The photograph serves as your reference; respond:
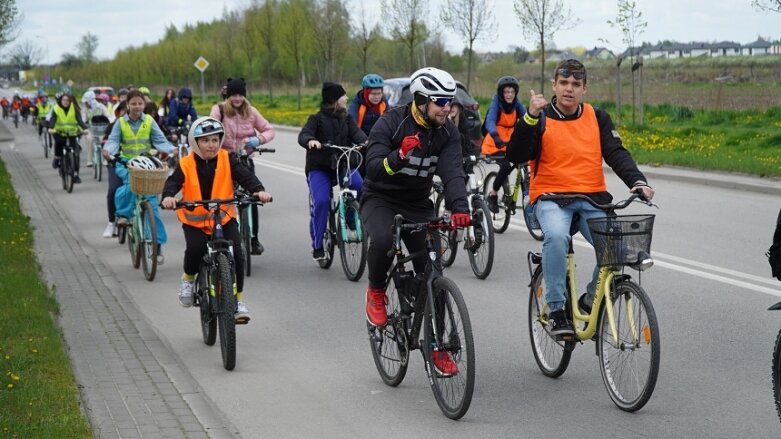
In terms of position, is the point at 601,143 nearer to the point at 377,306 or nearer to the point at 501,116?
the point at 377,306

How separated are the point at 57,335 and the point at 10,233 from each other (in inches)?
236

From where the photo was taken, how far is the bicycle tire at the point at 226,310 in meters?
7.72

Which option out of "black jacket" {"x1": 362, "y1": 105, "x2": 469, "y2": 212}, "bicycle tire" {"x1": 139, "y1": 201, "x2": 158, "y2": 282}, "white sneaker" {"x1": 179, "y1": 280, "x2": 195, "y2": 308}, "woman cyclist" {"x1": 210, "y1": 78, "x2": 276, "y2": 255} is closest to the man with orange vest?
"black jacket" {"x1": 362, "y1": 105, "x2": 469, "y2": 212}

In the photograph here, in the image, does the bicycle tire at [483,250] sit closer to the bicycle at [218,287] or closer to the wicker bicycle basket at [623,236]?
the bicycle at [218,287]

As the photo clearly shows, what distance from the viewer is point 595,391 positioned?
22.7 ft

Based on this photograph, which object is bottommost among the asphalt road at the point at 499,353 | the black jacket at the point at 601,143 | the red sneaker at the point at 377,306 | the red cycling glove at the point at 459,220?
the asphalt road at the point at 499,353

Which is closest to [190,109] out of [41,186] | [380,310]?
[41,186]

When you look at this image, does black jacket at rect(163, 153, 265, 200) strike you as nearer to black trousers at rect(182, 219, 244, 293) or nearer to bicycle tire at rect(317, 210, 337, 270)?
black trousers at rect(182, 219, 244, 293)

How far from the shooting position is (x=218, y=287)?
801 centimetres

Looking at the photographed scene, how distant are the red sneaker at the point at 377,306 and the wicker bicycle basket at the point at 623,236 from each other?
153cm

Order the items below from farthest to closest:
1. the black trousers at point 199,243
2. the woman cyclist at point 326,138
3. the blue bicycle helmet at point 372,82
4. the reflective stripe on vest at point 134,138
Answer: the reflective stripe on vest at point 134,138, the blue bicycle helmet at point 372,82, the woman cyclist at point 326,138, the black trousers at point 199,243

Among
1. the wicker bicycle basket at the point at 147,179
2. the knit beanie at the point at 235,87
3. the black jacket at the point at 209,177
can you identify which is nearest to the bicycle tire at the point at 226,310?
the black jacket at the point at 209,177

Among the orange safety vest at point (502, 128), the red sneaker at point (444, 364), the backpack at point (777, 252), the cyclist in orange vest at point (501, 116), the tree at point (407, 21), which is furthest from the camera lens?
the tree at point (407, 21)

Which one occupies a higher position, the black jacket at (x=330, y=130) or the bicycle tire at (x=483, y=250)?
the black jacket at (x=330, y=130)
